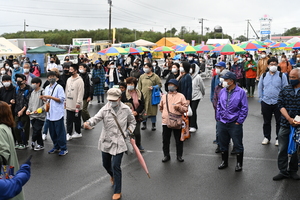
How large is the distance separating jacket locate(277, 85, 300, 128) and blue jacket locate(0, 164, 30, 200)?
4238mm

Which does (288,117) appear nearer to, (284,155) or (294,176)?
(284,155)

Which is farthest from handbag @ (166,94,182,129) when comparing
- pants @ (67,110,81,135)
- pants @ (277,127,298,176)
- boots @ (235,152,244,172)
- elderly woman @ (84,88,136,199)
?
pants @ (67,110,81,135)

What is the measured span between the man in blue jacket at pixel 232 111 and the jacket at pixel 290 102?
0.63 metres

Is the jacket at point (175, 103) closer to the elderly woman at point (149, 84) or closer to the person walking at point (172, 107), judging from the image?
the person walking at point (172, 107)

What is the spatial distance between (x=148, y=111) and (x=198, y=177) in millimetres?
3670

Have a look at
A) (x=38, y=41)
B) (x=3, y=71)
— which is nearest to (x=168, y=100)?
(x=3, y=71)

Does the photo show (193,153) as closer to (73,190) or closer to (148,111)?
(148,111)

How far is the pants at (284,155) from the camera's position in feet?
19.4

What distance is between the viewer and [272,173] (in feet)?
21.0

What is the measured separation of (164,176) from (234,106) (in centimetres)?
176

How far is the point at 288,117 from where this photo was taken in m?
5.70

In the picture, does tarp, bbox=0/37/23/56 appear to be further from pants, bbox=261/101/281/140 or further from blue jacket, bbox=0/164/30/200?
blue jacket, bbox=0/164/30/200

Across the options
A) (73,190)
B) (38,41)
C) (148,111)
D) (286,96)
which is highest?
(38,41)

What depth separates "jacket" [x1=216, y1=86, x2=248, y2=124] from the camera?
6.23m
